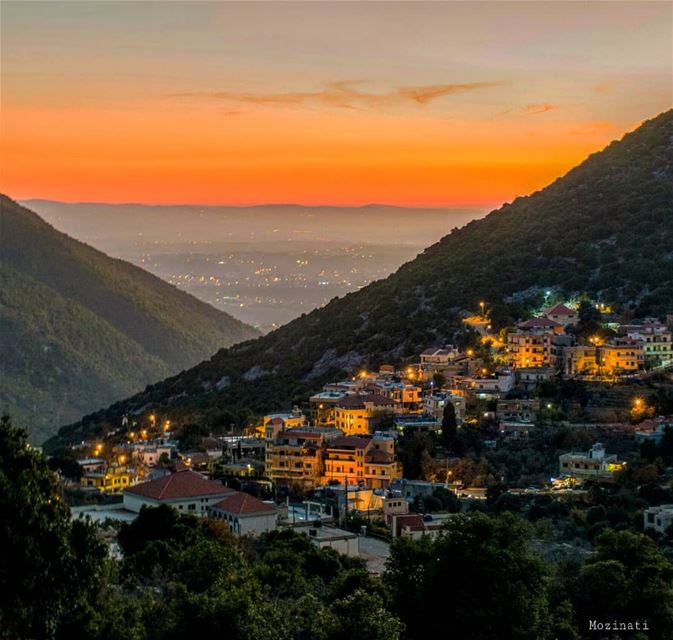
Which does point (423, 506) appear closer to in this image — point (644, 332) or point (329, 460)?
A: point (329, 460)

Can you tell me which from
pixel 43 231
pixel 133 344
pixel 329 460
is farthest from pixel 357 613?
pixel 43 231

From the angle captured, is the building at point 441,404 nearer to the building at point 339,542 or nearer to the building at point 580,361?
the building at point 580,361

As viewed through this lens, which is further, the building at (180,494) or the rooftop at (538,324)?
the rooftop at (538,324)

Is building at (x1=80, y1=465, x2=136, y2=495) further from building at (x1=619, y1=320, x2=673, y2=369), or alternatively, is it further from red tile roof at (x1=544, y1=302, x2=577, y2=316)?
red tile roof at (x1=544, y1=302, x2=577, y2=316)

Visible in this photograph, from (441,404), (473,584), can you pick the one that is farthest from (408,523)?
(441,404)

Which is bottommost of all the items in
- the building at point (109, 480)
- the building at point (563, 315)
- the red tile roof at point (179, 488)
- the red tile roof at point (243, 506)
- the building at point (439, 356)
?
the building at point (109, 480)

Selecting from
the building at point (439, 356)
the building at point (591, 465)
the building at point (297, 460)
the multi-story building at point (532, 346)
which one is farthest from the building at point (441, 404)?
the building at point (591, 465)

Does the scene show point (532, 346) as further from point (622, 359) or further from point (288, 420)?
point (288, 420)
